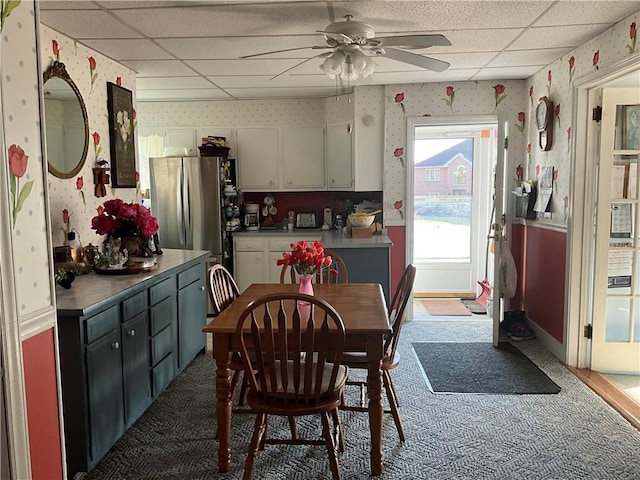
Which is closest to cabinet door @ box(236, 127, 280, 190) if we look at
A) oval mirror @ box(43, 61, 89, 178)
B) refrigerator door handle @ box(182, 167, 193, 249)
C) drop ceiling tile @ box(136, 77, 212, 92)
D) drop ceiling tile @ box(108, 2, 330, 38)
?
refrigerator door handle @ box(182, 167, 193, 249)

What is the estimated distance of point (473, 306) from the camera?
572cm

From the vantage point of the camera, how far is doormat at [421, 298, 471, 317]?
17.6 feet

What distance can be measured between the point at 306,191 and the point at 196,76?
192 centimetres

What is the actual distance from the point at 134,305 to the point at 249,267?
2.68 m

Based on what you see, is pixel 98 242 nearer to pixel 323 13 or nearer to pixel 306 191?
pixel 323 13

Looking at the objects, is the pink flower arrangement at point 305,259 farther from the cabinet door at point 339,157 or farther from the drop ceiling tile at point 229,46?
the cabinet door at point 339,157

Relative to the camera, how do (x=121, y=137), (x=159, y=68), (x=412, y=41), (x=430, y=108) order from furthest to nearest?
(x=430, y=108)
(x=159, y=68)
(x=121, y=137)
(x=412, y=41)

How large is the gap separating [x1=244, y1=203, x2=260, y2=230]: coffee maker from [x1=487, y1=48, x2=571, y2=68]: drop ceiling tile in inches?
112

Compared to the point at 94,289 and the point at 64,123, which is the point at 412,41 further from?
the point at 64,123

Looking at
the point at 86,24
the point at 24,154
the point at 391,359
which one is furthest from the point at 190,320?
the point at 24,154

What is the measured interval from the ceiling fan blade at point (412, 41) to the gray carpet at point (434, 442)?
80.9 inches

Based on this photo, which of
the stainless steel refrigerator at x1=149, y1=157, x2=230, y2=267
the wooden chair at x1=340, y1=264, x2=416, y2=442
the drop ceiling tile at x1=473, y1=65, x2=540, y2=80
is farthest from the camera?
the stainless steel refrigerator at x1=149, y1=157, x2=230, y2=267

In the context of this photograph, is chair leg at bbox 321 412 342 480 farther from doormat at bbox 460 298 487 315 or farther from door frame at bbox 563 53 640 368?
doormat at bbox 460 298 487 315

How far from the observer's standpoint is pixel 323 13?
2.76 meters
